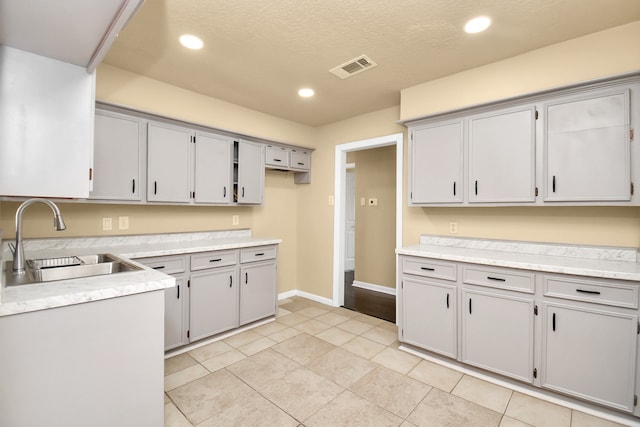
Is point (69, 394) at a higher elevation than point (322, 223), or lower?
lower

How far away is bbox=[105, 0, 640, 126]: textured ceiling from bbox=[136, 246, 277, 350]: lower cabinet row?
5.87ft

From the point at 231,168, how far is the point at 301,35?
5.58 feet

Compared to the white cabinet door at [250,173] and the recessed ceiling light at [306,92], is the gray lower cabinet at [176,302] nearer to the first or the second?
the white cabinet door at [250,173]

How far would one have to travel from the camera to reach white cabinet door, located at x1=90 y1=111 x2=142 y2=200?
2523mm

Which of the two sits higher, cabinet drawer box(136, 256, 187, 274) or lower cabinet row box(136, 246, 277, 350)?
cabinet drawer box(136, 256, 187, 274)

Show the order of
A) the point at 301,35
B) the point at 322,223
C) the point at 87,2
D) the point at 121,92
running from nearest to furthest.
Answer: the point at 87,2 → the point at 301,35 → the point at 121,92 → the point at 322,223

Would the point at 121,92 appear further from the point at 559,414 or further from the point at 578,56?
the point at 559,414

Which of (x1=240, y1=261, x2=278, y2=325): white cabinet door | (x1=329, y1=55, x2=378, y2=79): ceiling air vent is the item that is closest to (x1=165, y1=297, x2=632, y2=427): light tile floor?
(x1=240, y1=261, x2=278, y2=325): white cabinet door

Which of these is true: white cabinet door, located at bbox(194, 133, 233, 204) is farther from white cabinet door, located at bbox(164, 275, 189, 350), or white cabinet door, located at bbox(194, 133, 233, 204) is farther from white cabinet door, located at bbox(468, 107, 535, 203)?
white cabinet door, located at bbox(468, 107, 535, 203)

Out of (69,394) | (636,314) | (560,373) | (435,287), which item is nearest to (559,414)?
(560,373)

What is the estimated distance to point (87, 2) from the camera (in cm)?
121

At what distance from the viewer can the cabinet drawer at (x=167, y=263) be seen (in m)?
2.56

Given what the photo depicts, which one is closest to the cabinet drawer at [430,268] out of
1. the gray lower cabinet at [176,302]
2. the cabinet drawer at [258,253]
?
the cabinet drawer at [258,253]

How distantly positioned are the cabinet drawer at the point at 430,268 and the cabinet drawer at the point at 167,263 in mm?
2096
